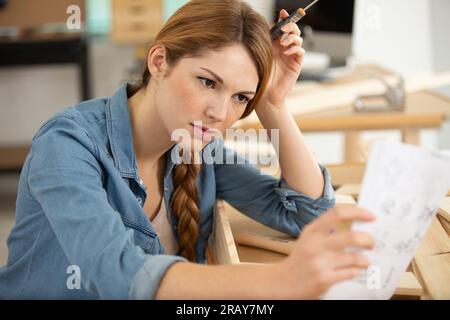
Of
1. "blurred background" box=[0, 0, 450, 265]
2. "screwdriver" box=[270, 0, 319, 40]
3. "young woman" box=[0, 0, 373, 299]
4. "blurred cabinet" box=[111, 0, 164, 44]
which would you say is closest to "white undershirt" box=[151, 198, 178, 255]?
"young woman" box=[0, 0, 373, 299]

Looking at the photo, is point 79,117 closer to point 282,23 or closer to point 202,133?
point 202,133

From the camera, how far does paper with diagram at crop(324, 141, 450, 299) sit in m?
0.71

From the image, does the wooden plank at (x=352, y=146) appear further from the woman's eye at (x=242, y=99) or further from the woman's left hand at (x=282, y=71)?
the woman's eye at (x=242, y=99)

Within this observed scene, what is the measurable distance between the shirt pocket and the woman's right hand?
50cm

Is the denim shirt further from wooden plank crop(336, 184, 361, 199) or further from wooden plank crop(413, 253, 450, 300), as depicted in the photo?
wooden plank crop(413, 253, 450, 300)

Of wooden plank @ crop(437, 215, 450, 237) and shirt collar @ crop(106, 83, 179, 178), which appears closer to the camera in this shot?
shirt collar @ crop(106, 83, 179, 178)

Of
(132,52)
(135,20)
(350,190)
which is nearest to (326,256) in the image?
(350,190)

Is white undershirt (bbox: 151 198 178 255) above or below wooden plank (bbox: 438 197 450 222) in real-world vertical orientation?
below

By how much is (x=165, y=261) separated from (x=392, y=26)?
4.18m

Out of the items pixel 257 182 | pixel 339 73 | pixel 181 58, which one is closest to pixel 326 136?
pixel 339 73

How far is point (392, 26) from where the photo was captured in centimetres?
463

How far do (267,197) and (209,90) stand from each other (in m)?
0.37

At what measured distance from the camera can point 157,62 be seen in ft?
3.97

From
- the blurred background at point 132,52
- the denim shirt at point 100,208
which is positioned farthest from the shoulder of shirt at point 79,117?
the blurred background at point 132,52
